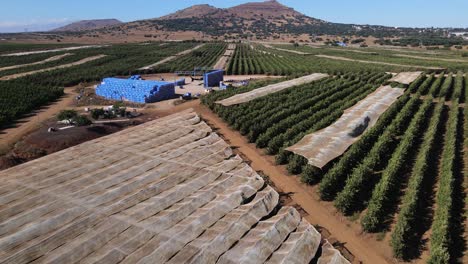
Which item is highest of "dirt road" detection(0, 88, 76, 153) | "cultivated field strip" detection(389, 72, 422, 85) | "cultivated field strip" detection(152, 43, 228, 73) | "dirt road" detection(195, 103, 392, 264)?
"cultivated field strip" detection(152, 43, 228, 73)

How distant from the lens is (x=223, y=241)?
1280 centimetres

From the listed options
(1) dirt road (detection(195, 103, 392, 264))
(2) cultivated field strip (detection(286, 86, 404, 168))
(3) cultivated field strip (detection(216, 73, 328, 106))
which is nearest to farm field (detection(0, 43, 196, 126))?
(3) cultivated field strip (detection(216, 73, 328, 106))

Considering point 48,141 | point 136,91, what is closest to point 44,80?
point 136,91

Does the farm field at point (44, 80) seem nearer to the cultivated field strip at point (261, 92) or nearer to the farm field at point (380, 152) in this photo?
the farm field at point (380, 152)

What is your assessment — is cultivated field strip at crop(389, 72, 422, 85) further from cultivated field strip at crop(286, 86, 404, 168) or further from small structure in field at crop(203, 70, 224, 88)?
small structure in field at crop(203, 70, 224, 88)

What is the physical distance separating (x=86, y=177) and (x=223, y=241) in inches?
361

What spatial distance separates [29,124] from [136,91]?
12.9 meters

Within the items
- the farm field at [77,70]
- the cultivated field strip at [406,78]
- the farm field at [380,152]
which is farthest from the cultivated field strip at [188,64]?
the cultivated field strip at [406,78]

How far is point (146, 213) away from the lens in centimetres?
1474

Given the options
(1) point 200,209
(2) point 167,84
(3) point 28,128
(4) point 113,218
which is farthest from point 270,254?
(2) point 167,84

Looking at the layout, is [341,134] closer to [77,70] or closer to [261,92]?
[261,92]

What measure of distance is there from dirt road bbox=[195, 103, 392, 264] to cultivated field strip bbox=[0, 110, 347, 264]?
2.09 meters

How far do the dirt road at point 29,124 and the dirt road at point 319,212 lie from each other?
61.9ft

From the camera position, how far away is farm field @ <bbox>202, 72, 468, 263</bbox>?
14875mm
